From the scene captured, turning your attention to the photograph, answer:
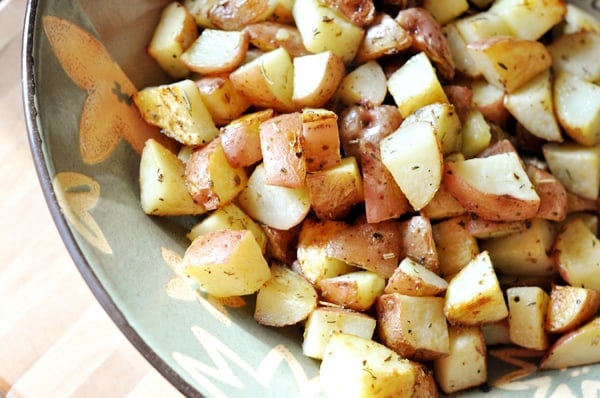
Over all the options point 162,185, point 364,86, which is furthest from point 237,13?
point 162,185

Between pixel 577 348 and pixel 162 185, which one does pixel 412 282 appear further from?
pixel 162 185

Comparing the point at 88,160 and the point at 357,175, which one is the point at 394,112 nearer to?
the point at 357,175

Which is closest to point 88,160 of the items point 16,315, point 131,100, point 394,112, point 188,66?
point 131,100

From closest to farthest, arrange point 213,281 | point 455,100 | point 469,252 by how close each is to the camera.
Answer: point 213,281 < point 469,252 < point 455,100

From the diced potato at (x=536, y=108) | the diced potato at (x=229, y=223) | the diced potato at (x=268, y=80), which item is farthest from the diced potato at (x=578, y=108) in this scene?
the diced potato at (x=229, y=223)

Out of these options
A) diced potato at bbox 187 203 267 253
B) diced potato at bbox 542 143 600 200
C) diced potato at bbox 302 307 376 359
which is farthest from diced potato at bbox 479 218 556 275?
diced potato at bbox 187 203 267 253
